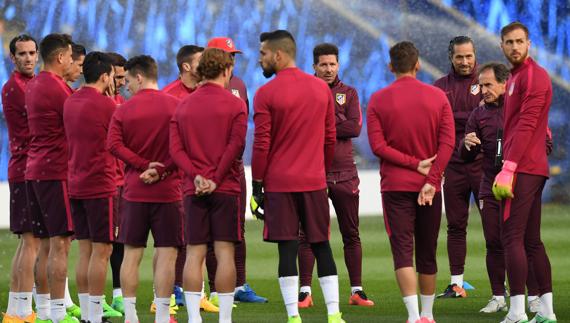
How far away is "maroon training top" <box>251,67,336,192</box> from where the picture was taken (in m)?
7.22

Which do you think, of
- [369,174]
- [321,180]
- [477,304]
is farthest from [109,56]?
[369,174]

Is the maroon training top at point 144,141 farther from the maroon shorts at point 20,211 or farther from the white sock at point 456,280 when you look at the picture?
the white sock at point 456,280

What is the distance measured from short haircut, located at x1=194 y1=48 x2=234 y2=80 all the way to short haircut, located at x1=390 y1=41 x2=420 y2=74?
1.03 meters

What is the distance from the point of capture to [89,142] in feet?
25.4

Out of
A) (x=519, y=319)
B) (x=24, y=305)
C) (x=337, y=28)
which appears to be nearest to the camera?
(x=519, y=319)

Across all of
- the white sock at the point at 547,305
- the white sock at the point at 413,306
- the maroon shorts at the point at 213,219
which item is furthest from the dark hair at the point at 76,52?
the white sock at the point at 547,305

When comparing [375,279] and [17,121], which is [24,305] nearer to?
[17,121]

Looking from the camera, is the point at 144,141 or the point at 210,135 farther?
the point at 144,141

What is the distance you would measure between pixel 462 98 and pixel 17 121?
356 centimetres

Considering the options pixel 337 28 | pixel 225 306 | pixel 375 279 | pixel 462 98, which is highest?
pixel 337 28

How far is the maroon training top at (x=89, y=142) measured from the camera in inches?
304

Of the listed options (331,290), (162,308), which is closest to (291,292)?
(331,290)

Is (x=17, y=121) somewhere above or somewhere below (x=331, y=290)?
above

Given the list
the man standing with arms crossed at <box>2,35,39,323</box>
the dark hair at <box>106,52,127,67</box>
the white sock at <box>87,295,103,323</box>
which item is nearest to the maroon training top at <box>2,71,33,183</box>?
the man standing with arms crossed at <box>2,35,39,323</box>
